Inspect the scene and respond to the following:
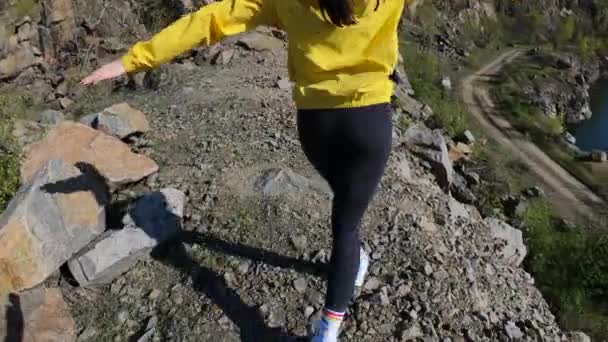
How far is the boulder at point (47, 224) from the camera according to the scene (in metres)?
3.98

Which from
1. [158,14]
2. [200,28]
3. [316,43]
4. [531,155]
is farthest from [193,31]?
[531,155]

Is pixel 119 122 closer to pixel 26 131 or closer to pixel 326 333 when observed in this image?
pixel 26 131

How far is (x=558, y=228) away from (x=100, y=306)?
14.6 metres

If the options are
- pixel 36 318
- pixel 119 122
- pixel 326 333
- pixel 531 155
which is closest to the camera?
pixel 326 333

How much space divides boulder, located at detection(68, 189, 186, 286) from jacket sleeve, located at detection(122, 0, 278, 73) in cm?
179

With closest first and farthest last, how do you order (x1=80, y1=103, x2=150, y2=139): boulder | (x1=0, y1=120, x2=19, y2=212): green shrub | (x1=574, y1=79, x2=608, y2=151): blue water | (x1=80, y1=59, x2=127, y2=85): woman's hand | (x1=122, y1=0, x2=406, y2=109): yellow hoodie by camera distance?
(x1=122, y1=0, x2=406, y2=109): yellow hoodie → (x1=80, y1=59, x2=127, y2=85): woman's hand → (x1=0, y1=120, x2=19, y2=212): green shrub → (x1=80, y1=103, x2=150, y2=139): boulder → (x1=574, y1=79, x2=608, y2=151): blue water

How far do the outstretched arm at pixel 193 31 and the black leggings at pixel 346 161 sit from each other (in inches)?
18.7

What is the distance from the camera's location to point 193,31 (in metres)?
2.74

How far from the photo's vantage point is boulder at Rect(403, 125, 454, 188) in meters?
7.32

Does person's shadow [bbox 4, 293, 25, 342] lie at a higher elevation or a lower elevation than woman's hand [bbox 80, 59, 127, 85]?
lower

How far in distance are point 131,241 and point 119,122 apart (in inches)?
79.0

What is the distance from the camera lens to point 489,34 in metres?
48.2

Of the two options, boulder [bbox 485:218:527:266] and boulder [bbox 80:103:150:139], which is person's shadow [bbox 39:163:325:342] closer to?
boulder [bbox 80:103:150:139]

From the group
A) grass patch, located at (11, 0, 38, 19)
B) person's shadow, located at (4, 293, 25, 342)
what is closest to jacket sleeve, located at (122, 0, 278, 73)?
person's shadow, located at (4, 293, 25, 342)
